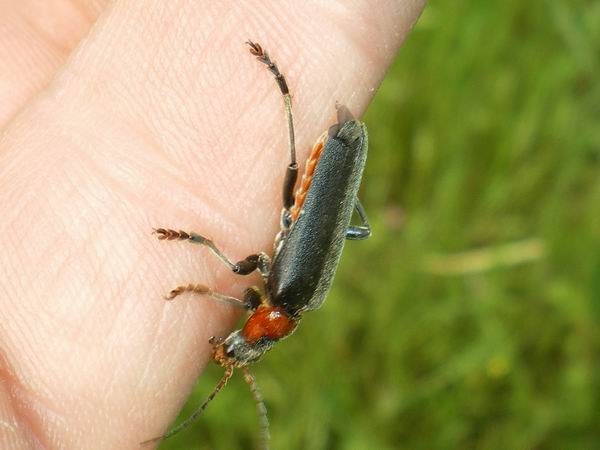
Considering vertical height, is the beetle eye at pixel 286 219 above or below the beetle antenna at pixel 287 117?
below

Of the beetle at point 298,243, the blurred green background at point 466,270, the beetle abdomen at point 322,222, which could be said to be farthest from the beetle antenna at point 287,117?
the blurred green background at point 466,270

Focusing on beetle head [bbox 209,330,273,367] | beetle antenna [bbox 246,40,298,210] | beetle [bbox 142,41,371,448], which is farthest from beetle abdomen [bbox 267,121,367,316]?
beetle head [bbox 209,330,273,367]

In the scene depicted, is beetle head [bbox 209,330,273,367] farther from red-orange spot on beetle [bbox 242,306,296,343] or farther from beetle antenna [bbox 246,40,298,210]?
beetle antenna [bbox 246,40,298,210]

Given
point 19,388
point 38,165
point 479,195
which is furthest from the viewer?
point 479,195

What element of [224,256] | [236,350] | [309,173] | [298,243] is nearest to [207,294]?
[224,256]

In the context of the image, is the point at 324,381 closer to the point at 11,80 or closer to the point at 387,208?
the point at 387,208

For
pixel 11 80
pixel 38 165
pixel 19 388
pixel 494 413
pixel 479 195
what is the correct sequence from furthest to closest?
1. pixel 479 195
2. pixel 494 413
3. pixel 11 80
4. pixel 38 165
5. pixel 19 388

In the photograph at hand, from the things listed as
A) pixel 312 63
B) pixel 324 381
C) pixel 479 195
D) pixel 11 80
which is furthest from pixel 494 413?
pixel 11 80

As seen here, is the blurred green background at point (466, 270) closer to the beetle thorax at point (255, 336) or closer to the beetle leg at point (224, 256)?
the beetle thorax at point (255, 336)
